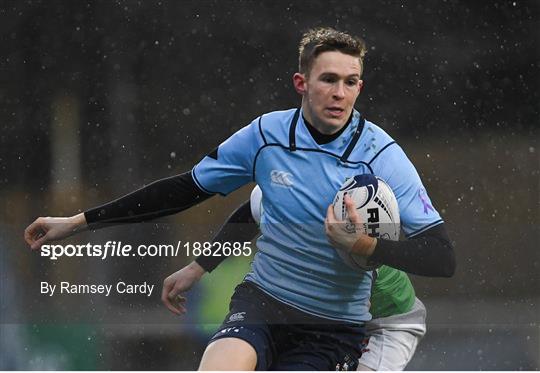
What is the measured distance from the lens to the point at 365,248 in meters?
5.28

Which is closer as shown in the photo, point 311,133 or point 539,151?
point 311,133

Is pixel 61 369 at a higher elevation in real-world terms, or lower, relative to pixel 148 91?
lower

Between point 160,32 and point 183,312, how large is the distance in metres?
1.42

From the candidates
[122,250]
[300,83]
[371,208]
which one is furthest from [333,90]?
[122,250]

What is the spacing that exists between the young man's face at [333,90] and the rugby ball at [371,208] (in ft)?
1.06

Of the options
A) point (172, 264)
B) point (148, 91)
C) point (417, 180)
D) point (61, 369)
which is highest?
point (148, 91)

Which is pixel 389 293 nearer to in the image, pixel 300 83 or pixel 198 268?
pixel 198 268

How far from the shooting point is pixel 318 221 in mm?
5469

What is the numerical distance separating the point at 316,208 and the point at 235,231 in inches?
19.8

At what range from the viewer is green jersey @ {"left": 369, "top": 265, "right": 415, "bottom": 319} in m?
5.57

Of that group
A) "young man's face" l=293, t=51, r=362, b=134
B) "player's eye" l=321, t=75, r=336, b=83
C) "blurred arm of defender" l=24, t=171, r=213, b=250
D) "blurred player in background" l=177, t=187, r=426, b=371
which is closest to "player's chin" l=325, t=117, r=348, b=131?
"young man's face" l=293, t=51, r=362, b=134

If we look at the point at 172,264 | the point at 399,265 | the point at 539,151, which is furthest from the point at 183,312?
the point at 539,151

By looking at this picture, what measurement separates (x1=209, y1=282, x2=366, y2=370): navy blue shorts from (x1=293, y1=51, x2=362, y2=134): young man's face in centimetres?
87

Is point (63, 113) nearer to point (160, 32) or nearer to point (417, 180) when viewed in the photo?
point (160, 32)
